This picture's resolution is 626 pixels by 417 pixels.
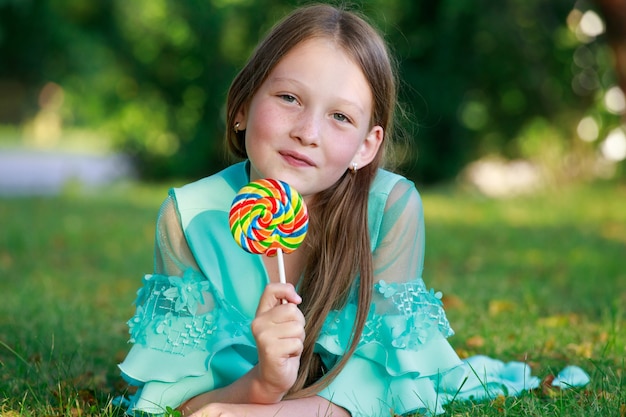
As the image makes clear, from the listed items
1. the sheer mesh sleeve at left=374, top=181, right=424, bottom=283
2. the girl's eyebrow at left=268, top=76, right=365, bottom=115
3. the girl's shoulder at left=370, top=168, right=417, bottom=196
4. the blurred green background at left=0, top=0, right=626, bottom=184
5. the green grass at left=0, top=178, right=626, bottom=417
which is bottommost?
the green grass at left=0, top=178, right=626, bottom=417

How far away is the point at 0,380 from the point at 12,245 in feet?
13.4

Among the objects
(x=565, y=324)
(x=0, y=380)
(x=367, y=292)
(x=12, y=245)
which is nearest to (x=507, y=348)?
(x=565, y=324)

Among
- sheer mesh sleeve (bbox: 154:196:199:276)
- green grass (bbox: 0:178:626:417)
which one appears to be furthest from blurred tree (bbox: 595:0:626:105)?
sheer mesh sleeve (bbox: 154:196:199:276)

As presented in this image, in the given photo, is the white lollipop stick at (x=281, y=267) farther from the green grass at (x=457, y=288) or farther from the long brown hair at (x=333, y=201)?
the green grass at (x=457, y=288)

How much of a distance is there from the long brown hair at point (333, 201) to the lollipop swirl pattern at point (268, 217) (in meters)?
0.27

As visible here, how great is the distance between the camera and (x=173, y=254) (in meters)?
2.83

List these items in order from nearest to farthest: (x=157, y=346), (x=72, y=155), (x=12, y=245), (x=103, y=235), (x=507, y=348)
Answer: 1. (x=157, y=346)
2. (x=507, y=348)
3. (x=12, y=245)
4. (x=103, y=235)
5. (x=72, y=155)

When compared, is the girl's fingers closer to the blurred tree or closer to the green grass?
the green grass

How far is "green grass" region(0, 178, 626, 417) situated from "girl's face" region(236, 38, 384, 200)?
85 centimetres

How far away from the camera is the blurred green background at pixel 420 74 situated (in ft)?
38.9

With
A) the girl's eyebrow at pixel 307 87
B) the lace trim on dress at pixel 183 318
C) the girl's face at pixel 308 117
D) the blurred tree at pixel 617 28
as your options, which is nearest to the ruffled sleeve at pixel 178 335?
the lace trim on dress at pixel 183 318

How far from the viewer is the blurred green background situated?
11.8 metres

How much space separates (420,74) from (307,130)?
10321mm

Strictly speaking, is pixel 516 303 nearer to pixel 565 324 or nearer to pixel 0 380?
pixel 565 324
